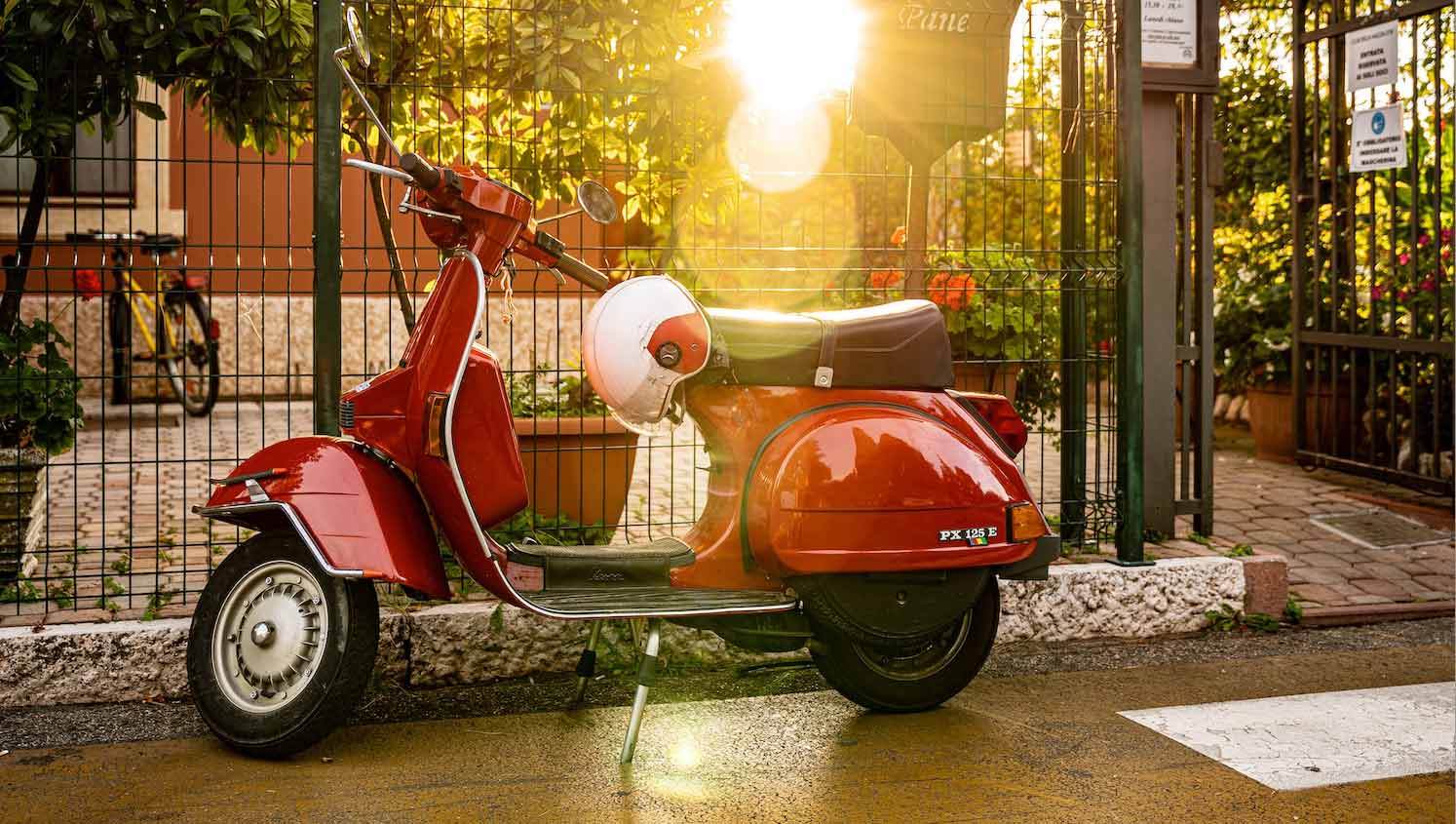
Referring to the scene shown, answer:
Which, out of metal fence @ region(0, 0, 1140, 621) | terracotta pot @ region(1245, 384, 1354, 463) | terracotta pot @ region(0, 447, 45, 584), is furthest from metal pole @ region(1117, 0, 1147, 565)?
terracotta pot @ region(0, 447, 45, 584)

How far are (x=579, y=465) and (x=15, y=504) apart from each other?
1.94 m

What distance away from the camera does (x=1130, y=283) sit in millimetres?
5566

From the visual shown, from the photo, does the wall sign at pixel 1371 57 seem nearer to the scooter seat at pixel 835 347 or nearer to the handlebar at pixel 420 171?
the scooter seat at pixel 835 347

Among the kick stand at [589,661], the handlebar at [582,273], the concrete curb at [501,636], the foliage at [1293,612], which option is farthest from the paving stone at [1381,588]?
the handlebar at [582,273]

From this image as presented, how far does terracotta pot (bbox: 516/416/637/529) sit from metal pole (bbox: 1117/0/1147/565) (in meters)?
1.88

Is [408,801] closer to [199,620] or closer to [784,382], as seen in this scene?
[199,620]

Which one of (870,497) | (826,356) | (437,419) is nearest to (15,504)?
(437,419)

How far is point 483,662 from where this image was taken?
466 centimetres

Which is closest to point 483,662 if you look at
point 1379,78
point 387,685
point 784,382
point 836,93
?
point 387,685

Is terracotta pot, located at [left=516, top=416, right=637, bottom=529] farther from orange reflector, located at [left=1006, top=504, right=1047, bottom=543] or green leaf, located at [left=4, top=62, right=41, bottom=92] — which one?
green leaf, located at [left=4, top=62, right=41, bottom=92]

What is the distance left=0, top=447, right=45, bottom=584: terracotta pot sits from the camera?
4938 millimetres

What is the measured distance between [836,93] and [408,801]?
3.57 metres

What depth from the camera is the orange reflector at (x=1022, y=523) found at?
412 cm

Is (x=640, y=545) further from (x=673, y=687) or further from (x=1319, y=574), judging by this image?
(x=1319, y=574)
